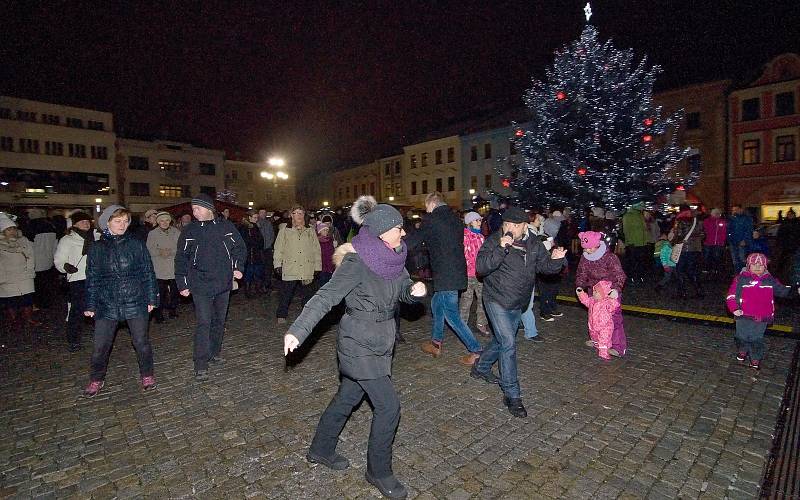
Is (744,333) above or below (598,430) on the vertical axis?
above

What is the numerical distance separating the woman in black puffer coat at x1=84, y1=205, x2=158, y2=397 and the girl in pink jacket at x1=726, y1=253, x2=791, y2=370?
279 inches

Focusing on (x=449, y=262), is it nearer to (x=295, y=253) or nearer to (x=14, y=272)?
(x=295, y=253)

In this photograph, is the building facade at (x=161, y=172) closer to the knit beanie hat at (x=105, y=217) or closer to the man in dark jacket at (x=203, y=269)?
the man in dark jacket at (x=203, y=269)

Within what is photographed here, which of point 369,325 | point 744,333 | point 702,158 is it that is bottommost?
point 744,333

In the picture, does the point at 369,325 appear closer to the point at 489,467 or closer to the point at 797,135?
the point at 489,467

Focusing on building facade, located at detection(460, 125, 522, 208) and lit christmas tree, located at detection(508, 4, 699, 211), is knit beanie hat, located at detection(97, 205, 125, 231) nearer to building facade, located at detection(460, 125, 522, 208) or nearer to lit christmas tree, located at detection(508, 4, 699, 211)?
lit christmas tree, located at detection(508, 4, 699, 211)

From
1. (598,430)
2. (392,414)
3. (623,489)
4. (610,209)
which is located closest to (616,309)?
(598,430)

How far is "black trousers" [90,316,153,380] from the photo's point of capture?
510 centimetres

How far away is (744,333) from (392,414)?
523cm

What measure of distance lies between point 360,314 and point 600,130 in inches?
625

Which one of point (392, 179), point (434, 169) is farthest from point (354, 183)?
point (434, 169)

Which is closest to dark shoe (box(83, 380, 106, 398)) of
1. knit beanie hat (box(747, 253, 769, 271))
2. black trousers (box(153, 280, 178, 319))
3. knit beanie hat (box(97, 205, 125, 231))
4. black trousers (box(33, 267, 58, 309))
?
knit beanie hat (box(97, 205, 125, 231))

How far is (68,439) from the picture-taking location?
422cm

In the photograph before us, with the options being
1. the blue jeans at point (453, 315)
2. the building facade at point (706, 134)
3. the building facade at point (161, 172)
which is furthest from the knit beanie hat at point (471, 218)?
the building facade at point (161, 172)
